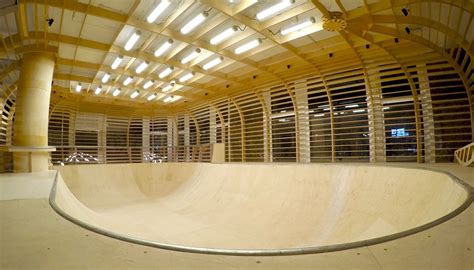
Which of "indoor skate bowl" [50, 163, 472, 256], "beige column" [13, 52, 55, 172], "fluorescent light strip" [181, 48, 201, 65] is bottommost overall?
"indoor skate bowl" [50, 163, 472, 256]

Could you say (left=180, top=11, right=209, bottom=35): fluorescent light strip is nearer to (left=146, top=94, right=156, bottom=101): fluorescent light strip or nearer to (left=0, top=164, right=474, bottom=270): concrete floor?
(left=0, top=164, right=474, bottom=270): concrete floor

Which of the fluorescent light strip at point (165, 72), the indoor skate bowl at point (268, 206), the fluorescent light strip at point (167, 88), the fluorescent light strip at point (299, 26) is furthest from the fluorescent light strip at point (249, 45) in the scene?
the fluorescent light strip at point (167, 88)

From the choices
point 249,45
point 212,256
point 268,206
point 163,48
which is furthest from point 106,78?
point 212,256

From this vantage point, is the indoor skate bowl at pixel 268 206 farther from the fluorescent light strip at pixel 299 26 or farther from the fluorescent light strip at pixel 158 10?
the fluorescent light strip at pixel 158 10

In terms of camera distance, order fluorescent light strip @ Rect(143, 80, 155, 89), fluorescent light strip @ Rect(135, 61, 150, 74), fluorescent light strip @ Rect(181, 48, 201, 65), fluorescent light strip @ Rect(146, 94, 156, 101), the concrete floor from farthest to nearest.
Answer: fluorescent light strip @ Rect(146, 94, 156, 101)
fluorescent light strip @ Rect(143, 80, 155, 89)
fluorescent light strip @ Rect(135, 61, 150, 74)
fluorescent light strip @ Rect(181, 48, 201, 65)
the concrete floor

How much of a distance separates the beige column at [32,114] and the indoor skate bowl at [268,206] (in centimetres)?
130

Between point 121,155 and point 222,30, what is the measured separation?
35.8 ft

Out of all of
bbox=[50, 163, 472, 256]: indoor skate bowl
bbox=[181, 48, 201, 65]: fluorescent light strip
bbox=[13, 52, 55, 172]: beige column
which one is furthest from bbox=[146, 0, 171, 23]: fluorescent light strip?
bbox=[50, 163, 472, 256]: indoor skate bowl

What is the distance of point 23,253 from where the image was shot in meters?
1.75

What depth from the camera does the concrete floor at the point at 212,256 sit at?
1560mm

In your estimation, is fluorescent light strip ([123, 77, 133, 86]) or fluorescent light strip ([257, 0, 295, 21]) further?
fluorescent light strip ([123, 77, 133, 86])

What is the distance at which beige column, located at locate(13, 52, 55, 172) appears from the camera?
22.5ft

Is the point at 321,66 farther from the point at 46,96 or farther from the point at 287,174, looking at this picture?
the point at 46,96

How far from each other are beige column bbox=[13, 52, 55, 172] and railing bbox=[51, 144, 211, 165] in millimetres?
4252
